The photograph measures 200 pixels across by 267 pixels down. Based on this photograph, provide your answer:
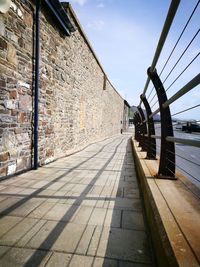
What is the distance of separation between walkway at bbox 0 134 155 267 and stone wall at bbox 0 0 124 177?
32.0 inches

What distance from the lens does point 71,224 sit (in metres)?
2.11

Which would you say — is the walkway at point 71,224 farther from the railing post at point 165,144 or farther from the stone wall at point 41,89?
the stone wall at point 41,89

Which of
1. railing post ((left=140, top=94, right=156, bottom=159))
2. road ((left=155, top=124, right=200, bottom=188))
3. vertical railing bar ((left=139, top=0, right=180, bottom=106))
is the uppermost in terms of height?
vertical railing bar ((left=139, top=0, right=180, bottom=106))

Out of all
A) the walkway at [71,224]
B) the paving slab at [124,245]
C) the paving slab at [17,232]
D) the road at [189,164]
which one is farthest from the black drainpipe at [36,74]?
the paving slab at [124,245]

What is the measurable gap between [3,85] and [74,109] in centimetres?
409

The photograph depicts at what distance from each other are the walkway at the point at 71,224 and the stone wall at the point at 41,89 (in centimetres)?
81

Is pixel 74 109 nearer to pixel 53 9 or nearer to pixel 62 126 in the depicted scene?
pixel 62 126

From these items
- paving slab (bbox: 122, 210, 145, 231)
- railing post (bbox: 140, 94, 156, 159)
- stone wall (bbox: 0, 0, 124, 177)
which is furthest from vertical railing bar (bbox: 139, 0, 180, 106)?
stone wall (bbox: 0, 0, 124, 177)

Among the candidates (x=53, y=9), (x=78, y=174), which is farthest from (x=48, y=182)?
(x=53, y=9)

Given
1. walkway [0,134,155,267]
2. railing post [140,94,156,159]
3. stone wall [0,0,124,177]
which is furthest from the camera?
railing post [140,94,156,159]

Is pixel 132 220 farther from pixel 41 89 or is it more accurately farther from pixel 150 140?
pixel 41 89

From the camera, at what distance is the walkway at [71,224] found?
1.60 metres

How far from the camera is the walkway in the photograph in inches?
63.1

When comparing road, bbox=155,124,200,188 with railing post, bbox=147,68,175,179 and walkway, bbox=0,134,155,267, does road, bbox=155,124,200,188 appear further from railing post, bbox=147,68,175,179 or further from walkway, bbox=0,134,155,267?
walkway, bbox=0,134,155,267
